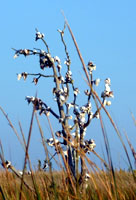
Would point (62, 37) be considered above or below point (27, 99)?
above

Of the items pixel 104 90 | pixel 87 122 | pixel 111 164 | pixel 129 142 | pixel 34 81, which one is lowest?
pixel 111 164

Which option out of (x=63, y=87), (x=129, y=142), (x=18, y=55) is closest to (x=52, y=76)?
(x=63, y=87)

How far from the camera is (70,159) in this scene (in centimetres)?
737

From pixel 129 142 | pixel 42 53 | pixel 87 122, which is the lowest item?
pixel 129 142

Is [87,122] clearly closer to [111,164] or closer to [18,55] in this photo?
[18,55]

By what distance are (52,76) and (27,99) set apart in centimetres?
67

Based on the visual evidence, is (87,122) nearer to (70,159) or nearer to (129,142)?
(70,159)

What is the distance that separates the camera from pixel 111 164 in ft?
8.37

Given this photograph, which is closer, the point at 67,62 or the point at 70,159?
the point at 70,159

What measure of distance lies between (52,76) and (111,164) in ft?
17.4

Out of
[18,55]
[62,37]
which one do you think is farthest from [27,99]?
[62,37]

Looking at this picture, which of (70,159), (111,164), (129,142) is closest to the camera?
(111,164)

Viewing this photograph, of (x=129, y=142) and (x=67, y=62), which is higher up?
(x=67, y=62)

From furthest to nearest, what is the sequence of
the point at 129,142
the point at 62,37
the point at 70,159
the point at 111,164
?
the point at 62,37 → the point at 70,159 → the point at 129,142 → the point at 111,164
